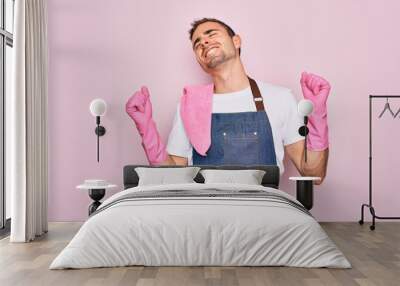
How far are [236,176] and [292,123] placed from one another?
115cm

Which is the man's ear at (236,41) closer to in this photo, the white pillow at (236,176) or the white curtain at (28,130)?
the white pillow at (236,176)

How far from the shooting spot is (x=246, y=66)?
22.8 feet

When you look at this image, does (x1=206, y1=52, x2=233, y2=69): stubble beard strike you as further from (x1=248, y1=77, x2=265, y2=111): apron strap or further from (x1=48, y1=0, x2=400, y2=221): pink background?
(x1=248, y1=77, x2=265, y2=111): apron strap

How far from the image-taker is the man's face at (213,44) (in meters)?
6.87

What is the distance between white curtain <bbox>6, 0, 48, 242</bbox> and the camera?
18.4 ft

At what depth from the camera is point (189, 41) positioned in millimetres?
6965

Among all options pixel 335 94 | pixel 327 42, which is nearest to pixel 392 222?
pixel 335 94

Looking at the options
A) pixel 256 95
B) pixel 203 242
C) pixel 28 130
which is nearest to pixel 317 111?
pixel 256 95

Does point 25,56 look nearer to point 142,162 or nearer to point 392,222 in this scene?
point 142,162

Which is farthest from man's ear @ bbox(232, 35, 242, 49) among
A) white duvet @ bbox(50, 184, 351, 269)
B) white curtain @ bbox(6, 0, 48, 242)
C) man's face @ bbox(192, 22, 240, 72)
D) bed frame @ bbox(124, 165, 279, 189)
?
white duvet @ bbox(50, 184, 351, 269)

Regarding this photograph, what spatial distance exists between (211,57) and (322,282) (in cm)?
366

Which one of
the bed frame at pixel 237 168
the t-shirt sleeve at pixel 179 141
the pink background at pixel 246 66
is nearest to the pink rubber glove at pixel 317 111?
the pink background at pixel 246 66

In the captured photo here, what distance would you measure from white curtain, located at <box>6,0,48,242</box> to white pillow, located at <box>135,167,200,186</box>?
104 cm

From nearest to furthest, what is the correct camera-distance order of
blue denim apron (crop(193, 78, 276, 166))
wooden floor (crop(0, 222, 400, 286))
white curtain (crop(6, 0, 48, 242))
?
1. wooden floor (crop(0, 222, 400, 286))
2. white curtain (crop(6, 0, 48, 242))
3. blue denim apron (crop(193, 78, 276, 166))
